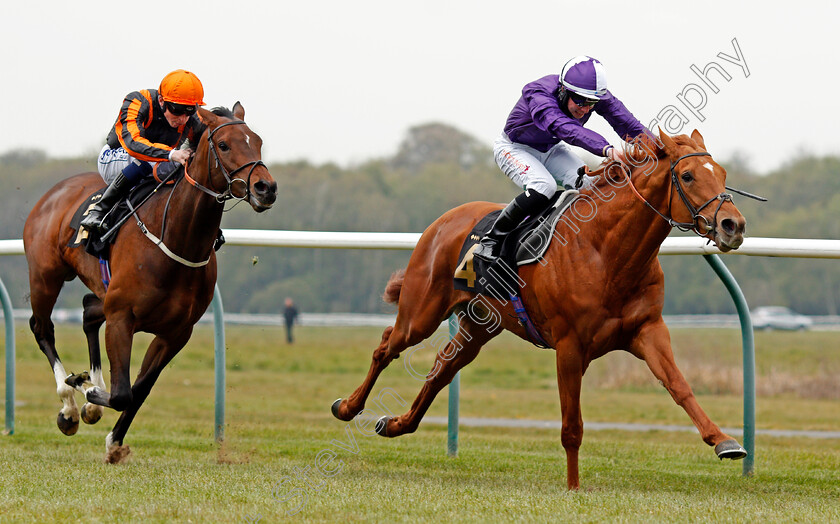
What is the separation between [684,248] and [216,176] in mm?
2940

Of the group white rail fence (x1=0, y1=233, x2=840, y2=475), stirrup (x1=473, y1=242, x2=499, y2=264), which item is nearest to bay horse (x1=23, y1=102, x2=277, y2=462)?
white rail fence (x1=0, y1=233, x2=840, y2=475)

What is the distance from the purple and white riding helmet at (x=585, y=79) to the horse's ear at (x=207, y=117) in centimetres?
202

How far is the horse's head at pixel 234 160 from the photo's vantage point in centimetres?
535

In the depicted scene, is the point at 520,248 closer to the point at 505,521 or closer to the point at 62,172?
the point at 505,521

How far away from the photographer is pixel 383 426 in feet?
21.0

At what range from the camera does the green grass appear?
444 cm

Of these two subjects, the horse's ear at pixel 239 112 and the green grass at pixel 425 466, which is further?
the horse's ear at pixel 239 112

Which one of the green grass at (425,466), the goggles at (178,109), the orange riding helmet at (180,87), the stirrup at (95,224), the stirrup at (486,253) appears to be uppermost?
the orange riding helmet at (180,87)

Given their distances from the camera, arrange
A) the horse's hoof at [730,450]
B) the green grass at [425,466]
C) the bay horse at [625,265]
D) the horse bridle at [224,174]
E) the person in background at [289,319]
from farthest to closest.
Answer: the person in background at [289,319]
the horse bridle at [224,174]
the bay horse at [625,265]
the horse's hoof at [730,450]
the green grass at [425,466]

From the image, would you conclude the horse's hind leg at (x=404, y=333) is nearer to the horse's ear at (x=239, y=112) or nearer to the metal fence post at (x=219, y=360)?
the metal fence post at (x=219, y=360)

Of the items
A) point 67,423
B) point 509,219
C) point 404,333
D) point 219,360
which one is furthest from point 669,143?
point 67,423

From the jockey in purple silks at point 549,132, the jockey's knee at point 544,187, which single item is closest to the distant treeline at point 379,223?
the jockey in purple silks at point 549,132

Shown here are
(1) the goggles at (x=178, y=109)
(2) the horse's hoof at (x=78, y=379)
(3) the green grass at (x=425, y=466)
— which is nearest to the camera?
(3) the green grass at (x=425, y=466)

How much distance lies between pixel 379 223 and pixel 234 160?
1177 inches
